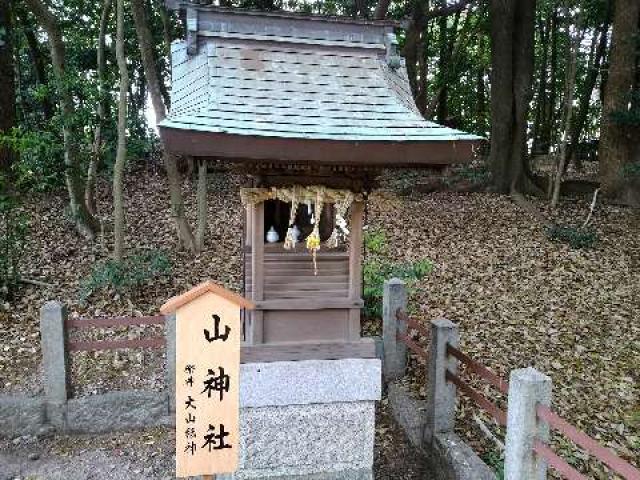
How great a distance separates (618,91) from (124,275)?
12.9 metres

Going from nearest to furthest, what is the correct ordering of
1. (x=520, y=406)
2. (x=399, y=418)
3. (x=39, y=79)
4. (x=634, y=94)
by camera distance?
1. (x=520, y=406)
2. (x=399, y=418)
3. (x=634, y=94)
4. (x=39, y=79)

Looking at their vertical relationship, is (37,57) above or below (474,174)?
above

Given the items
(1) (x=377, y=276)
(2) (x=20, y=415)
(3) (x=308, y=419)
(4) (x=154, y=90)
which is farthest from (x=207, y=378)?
(4) (x=154, y=90)

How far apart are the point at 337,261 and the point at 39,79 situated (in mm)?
14365

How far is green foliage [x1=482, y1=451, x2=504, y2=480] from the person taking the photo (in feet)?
16.1

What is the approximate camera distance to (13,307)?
803 centimetres

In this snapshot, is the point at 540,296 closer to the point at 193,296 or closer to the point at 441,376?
the point at 441,376

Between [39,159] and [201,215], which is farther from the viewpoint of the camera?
[201,215]

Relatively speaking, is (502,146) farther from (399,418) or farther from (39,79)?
(39,79)

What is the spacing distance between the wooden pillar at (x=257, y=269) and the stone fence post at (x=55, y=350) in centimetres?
226

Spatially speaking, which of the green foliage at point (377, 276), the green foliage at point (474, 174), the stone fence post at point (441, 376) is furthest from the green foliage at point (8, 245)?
the green foliage at point (474, 174)

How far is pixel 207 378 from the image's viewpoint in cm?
361

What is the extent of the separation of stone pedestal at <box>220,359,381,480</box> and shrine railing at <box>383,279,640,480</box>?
699 millimetres

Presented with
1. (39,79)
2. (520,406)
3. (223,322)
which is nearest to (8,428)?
(223,322)
